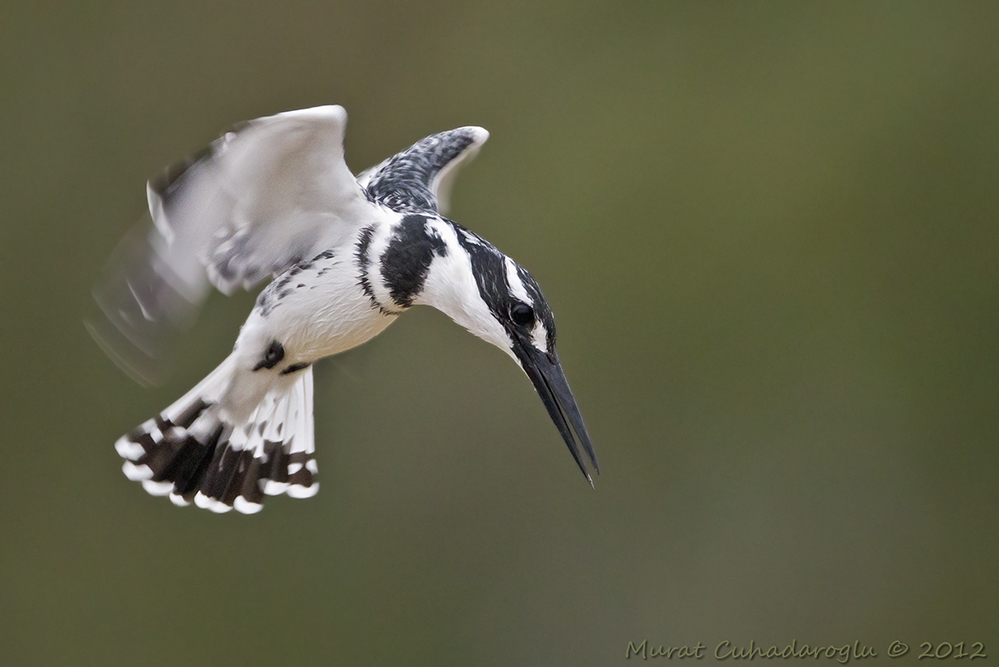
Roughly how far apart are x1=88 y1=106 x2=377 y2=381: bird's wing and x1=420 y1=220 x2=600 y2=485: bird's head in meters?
0.18

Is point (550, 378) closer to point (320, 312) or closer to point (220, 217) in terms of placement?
point (320, 312)

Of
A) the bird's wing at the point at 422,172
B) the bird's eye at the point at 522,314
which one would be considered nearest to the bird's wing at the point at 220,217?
the bird's wing at the point at 422,172

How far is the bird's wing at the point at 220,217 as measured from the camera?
1307 millimetres

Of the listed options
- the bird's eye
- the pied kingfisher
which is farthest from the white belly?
the bird's eye

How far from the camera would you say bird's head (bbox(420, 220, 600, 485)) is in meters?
1.27

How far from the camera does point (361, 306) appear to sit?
1.40 meters

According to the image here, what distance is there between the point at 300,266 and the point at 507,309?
347mm

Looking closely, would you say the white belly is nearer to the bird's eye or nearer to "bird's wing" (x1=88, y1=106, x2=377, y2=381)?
"bird's wing" (x1=88, y1=106, x2=377, y2=381)

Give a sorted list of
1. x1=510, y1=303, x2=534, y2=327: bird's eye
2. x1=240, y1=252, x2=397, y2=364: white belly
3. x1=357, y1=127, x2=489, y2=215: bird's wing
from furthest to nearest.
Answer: x1=357, y1=127, x2=489, y2=215: bird's wing < x1=240, y1=252, x2=397, y2=364: white belly < x1=510, y1=303, x2=534, y2=327: bird's eye

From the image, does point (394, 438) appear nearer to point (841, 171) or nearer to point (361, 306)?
point (841, 171)

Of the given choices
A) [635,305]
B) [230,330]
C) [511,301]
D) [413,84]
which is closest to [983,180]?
[635,305]

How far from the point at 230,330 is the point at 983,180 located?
212 centimetres

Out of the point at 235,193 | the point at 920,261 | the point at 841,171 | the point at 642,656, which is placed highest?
the point at 235,193

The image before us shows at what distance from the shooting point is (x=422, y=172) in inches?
68.6
